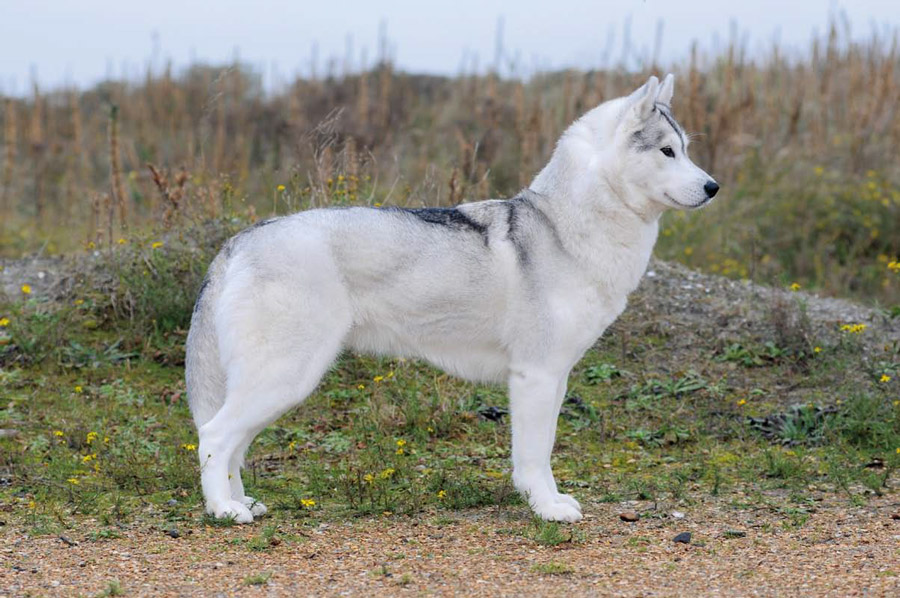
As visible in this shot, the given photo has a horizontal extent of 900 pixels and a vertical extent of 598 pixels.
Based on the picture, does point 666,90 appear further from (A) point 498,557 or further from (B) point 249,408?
(B) point 249,408

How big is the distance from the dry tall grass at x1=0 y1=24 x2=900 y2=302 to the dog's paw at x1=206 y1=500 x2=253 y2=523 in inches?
123

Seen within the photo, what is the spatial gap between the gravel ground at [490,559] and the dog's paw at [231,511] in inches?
3.0

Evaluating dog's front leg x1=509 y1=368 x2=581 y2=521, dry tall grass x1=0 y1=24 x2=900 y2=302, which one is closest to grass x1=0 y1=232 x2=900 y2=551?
dog's front leg x1=509 y1=368 x2=581 y2=521

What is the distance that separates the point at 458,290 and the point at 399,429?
1889 millimetres

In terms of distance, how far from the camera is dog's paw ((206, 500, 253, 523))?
16.1 feet

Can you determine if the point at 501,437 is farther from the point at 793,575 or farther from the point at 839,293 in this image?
→ the point at 839,293

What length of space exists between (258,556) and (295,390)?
78cm

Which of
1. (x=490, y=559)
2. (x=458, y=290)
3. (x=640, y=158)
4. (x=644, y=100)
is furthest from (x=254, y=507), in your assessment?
(x=644, y=100)

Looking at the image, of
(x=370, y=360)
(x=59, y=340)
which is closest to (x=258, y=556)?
(x=370, y=360)

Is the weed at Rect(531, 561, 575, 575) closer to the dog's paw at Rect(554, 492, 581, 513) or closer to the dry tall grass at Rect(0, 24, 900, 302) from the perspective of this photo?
the dog's paw at Rect(554, 492, 581, 513)

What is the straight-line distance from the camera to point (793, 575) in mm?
4180

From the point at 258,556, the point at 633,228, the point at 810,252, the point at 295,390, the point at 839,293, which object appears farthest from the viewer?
the point at 810,252

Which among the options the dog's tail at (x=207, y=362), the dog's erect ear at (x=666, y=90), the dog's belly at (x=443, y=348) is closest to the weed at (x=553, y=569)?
the dog's belly at (x=443, y=348)

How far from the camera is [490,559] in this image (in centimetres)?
445
